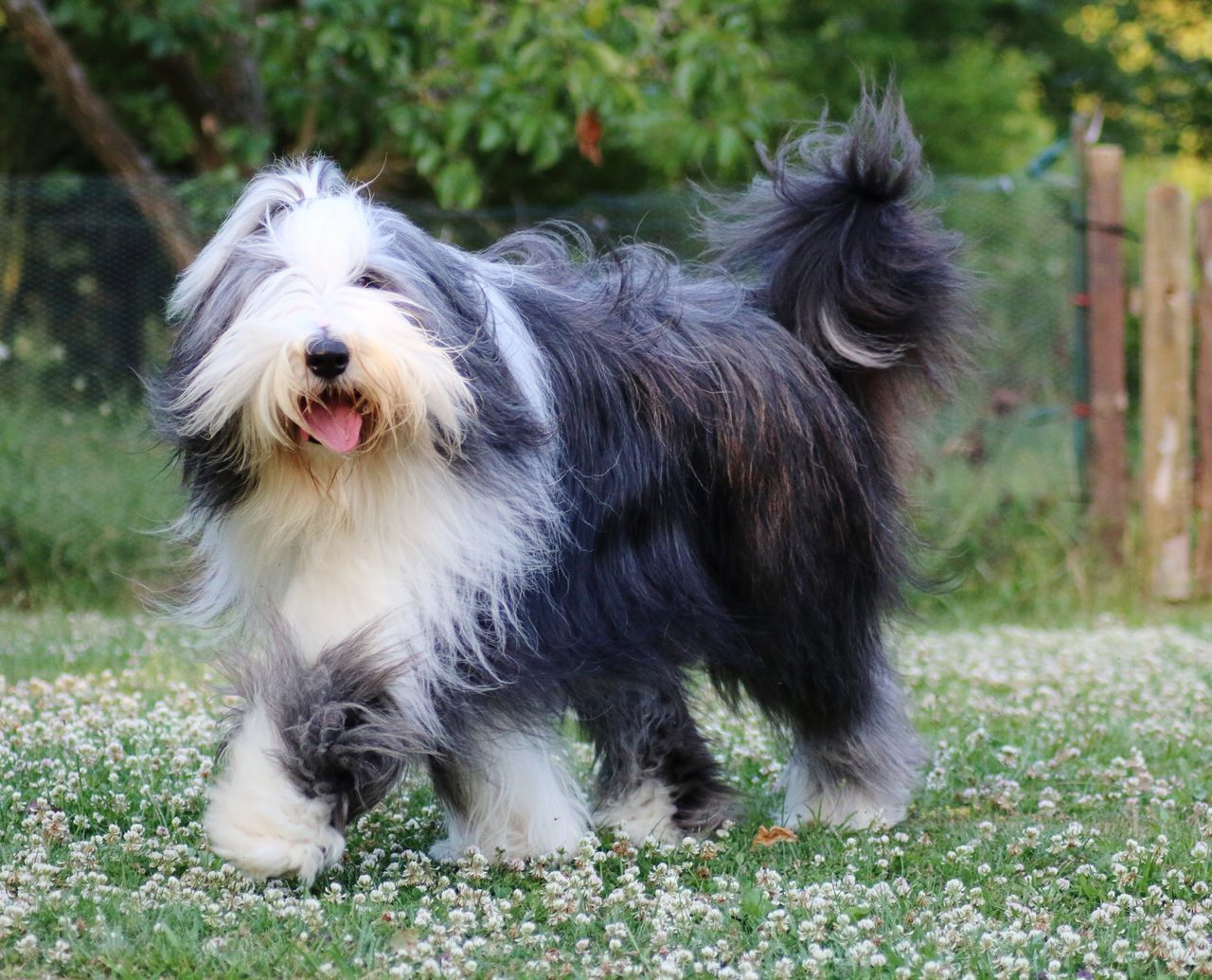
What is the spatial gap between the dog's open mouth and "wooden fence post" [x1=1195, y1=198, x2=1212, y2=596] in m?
6.79

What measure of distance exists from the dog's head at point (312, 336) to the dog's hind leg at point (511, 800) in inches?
33.2

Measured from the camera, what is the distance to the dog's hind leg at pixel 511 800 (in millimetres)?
3764

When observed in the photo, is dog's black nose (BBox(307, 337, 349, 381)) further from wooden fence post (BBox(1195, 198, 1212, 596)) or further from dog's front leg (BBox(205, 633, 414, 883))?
wooden fence post (BBox(1195, 198, 1212, 596))

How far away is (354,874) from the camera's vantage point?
3.81 metres

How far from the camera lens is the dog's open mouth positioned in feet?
10.6

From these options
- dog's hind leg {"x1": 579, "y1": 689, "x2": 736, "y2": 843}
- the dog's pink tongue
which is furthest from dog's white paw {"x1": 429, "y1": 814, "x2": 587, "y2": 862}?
the dog's pink tongue

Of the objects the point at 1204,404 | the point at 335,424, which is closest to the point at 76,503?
the point at 335,424

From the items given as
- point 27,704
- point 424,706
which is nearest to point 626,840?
point 424,706

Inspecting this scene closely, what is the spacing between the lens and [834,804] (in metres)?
4.52

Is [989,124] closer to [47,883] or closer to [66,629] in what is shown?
[66,629]

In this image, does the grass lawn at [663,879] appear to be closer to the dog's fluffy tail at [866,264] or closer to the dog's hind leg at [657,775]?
the dog's hind leg at [657,775]

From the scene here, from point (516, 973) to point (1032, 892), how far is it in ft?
4.18

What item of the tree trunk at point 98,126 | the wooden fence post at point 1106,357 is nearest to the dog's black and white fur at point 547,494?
the wooden fence post at point 1106,357

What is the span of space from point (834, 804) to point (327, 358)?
2.16m
